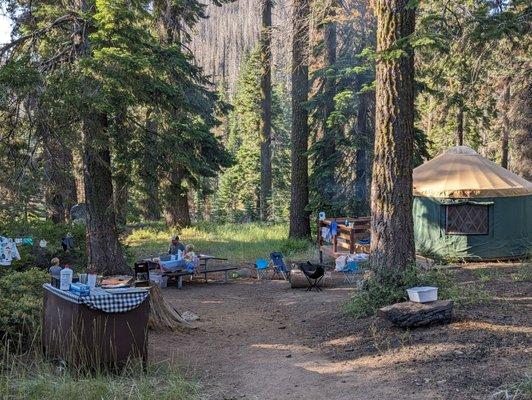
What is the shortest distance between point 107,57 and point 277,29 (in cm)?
822

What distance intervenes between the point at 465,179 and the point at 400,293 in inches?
286

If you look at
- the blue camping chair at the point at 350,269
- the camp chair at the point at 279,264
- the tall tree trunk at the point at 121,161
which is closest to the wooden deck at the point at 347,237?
the blue camping chair at the point at 350,269

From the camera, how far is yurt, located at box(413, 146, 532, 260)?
13258 mm

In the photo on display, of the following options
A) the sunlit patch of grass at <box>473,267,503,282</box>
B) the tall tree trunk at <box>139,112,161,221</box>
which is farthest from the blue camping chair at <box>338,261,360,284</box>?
the tall tree trunk at <box>139,112,161,221</box>

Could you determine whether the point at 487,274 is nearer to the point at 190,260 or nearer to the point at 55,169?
the point at 190,260

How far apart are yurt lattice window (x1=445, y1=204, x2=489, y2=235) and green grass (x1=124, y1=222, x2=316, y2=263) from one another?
12.6 ft

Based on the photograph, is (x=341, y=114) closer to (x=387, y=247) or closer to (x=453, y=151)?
(x=453, y=151)

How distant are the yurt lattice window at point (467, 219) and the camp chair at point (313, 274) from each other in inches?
166

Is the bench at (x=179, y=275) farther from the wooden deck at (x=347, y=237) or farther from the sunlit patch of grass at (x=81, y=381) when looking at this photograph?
the sunlit patch of grass at (x=81, y=381)

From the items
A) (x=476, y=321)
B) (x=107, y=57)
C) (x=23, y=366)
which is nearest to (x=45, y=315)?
(x=23, y=366)

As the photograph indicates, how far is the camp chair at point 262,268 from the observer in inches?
508

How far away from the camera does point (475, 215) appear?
13.4 metres

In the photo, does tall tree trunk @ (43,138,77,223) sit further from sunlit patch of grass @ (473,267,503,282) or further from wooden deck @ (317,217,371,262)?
sunlit patch of grass @ (473,267,503,282)

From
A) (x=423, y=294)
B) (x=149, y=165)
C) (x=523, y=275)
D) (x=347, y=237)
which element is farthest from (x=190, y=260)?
(x=423, y=294)
